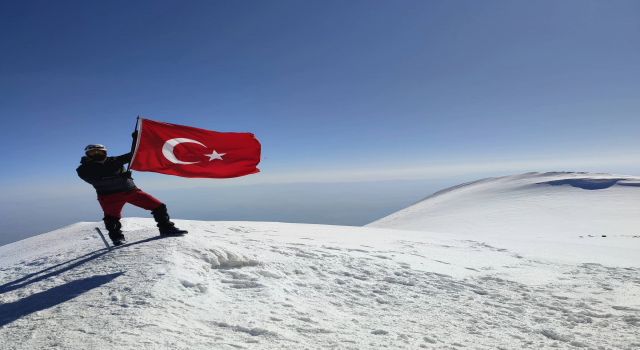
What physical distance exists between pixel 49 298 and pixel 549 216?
33343mm

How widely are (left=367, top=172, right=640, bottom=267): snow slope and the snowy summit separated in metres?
1.83

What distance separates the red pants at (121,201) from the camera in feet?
24.2

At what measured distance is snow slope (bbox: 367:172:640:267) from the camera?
1230 centimetres

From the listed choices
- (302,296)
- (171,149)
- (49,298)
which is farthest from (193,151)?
(302,296)

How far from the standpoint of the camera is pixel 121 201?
7.52 m

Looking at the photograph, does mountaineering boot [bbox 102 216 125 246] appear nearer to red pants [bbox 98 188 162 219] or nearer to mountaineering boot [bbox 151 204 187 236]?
red pants [bbox 98 188 162 219]

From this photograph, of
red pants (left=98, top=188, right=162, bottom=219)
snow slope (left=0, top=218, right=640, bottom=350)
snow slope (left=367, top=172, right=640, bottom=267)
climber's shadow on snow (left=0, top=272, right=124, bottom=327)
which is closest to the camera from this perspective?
snow slope (left=0, top=218, right=640, bottom=350)

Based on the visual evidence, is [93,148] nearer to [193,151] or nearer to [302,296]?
[193,151]

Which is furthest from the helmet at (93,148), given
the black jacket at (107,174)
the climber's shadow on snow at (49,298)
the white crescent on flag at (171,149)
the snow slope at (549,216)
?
the snow slope at (549,216)

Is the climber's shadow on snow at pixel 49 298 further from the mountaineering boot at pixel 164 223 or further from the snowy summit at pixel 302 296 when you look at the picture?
the mountaineering boot at pixel 164 223

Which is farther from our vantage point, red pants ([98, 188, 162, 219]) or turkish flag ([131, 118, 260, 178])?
turkish flag ([131, 118, 260, 178])

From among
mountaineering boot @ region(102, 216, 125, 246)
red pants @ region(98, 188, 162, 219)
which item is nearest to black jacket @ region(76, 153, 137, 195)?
red pants @ region(98, 188, 162, 219)

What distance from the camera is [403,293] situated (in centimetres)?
616

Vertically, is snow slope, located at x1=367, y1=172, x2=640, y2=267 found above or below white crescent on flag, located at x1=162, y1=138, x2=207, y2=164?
below
